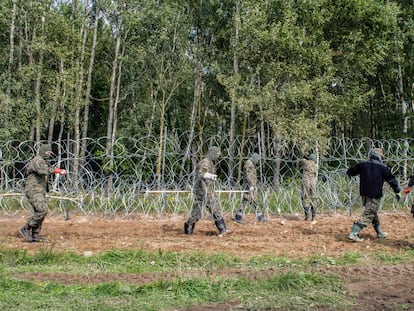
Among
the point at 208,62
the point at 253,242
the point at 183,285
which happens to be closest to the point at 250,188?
the point at 253,242

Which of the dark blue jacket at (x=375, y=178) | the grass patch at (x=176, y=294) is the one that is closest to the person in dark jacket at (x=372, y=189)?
the dark blue jacket at (x=375, y=178)

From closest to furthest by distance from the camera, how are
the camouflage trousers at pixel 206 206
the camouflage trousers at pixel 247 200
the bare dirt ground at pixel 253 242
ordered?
the bare dirt ground at pixel 253 242
the camouflage trousers at pixel 206 206
the camouflage trousers at pixel 247 200

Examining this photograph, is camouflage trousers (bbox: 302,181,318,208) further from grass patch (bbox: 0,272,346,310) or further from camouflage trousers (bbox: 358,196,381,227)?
grass patch (bbox: 0,272,346,310)

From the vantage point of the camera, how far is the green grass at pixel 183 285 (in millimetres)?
4777

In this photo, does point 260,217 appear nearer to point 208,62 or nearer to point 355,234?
point 355,234

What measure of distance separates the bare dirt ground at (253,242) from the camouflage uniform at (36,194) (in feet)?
0.86

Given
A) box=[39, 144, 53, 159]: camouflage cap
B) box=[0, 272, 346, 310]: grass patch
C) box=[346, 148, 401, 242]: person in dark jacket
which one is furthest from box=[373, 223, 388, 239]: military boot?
box=[39, 144, 53, 159]: camouflage cap

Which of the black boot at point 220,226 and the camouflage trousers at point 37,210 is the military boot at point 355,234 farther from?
the camouflage trousers at point 37,210

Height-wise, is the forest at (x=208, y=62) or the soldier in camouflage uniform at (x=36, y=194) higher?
the forest at (x=208, y=62)

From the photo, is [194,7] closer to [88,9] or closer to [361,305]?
[88,9]

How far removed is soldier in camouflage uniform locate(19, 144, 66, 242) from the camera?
27.7 ft

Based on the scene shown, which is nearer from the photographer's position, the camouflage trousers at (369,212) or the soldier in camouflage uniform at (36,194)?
the camouflage trousers at (369,212)

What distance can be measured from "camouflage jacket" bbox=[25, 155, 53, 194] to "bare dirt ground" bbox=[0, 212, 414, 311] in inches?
38.8

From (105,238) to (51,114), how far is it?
366 inches
